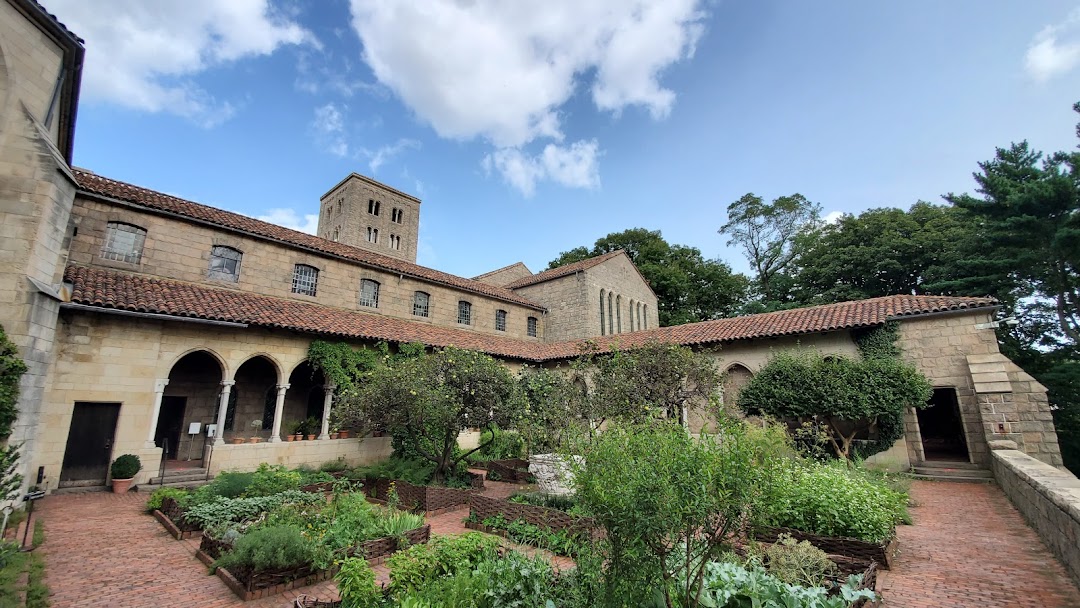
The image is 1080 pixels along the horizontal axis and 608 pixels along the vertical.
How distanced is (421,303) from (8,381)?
14.3m

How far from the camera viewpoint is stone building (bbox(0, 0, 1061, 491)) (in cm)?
930

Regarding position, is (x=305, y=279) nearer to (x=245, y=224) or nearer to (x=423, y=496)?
(x=245, y=224)

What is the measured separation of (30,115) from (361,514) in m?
11.1

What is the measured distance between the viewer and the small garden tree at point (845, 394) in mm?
12234

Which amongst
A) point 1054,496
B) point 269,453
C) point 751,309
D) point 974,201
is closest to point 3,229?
point 269,453

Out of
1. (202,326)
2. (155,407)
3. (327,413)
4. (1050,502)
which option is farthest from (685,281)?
(155,407)

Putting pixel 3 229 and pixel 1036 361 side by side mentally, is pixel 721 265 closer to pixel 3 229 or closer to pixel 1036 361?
pixel 1036 361

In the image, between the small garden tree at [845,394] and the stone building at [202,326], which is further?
the small garden tree at [845,394]

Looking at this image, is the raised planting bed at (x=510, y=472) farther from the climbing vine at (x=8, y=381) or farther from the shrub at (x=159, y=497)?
the climbing vine at (x=8, y=381)

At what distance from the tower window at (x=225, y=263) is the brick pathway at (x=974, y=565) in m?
19.4

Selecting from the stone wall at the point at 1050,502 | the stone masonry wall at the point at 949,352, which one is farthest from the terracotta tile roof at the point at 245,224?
the stone wall at the point at 1050,502

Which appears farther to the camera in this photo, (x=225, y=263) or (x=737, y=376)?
(x=737, y=376)

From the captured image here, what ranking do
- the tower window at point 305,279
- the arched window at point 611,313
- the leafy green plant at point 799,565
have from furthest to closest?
1. the arched window at point 611,313
2. the tower window at point 305,279
3. the leafy green plant at point 799,565

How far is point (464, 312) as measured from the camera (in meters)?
23.7
